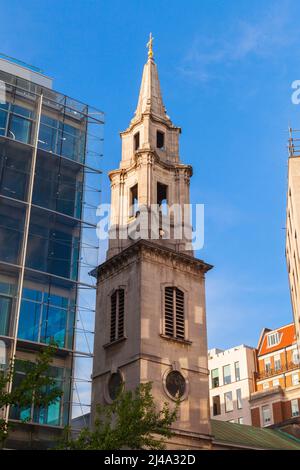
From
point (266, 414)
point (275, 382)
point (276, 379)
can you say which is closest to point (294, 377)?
point (276, 379)

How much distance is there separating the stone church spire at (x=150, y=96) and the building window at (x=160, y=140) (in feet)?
4.17

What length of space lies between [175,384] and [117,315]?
238 inches

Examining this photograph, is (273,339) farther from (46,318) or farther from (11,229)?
(11,229)

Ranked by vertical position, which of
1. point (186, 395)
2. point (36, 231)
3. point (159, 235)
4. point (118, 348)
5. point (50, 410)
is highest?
point (159, 235)

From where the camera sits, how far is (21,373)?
106ft

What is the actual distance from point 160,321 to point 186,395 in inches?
190

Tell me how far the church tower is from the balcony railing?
2806 cm

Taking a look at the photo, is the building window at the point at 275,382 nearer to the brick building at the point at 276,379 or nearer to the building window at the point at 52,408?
the brick building at the point at 276,379

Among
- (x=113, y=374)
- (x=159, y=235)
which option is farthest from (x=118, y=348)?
(x=159, y=235)

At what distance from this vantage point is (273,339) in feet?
259

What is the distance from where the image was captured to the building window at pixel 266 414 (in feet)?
231

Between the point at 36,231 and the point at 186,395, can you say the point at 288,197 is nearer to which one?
the point at 186,395

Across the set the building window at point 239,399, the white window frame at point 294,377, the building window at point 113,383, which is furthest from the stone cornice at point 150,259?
the building window at point 239,399

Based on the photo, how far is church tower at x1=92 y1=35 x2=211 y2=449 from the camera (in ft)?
141
